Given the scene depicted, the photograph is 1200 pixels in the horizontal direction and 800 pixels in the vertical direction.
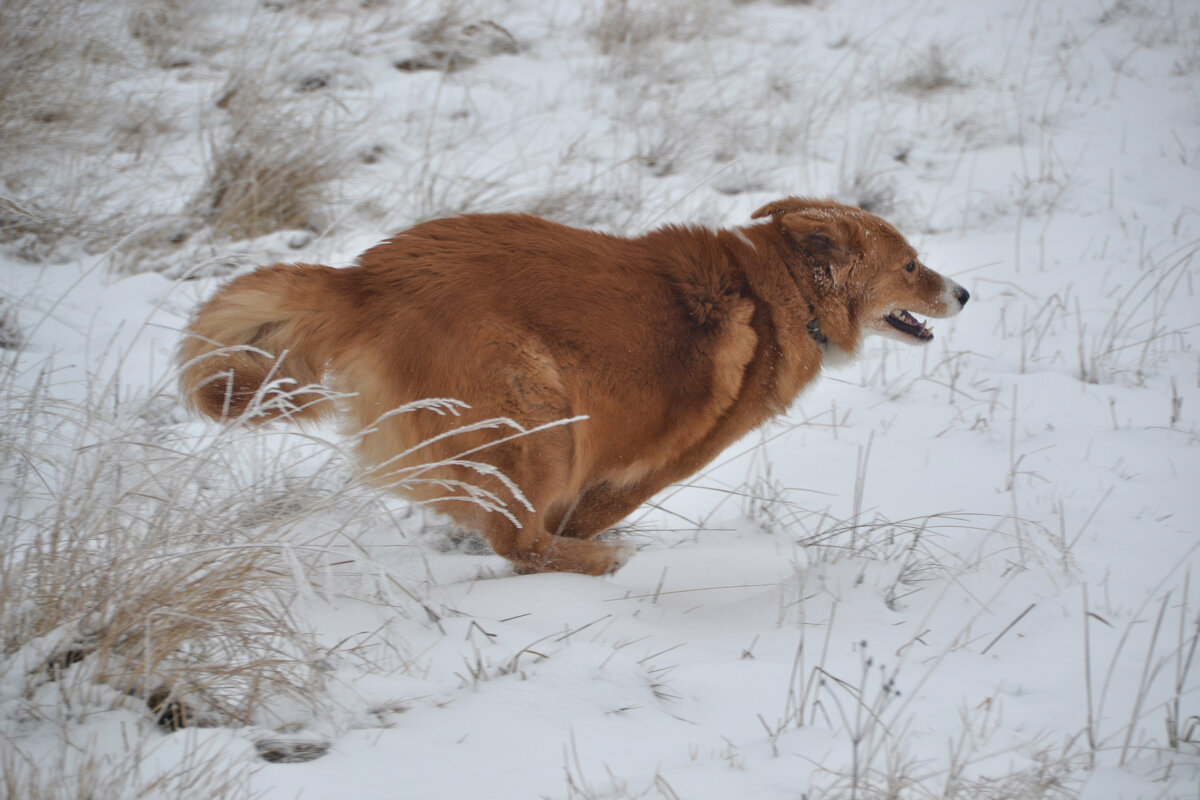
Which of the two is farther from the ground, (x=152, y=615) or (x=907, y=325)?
(x=907, y=325)

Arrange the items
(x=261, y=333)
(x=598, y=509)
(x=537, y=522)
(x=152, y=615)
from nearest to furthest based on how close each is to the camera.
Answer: (x=152, y=615)
(x=261, y=333)
(x=537, y=522)
(x=598, y=509)

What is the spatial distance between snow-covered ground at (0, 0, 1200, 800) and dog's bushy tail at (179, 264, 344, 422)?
0.45ft

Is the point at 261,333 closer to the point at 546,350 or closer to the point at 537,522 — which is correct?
the point at 546,350

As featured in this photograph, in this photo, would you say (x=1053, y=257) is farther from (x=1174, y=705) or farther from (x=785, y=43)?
(x=1174, y=705)

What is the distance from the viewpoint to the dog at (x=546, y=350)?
275 cm

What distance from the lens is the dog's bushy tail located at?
271 centimetres

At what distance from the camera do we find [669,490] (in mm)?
4082

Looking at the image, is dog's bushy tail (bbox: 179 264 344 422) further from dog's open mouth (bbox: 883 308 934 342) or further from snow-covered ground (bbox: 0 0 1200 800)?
dog's open mouth (bbox: 883 308 934 342)

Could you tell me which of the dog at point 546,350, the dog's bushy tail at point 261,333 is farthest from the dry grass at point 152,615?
the dog's bushy tail at point 261,333

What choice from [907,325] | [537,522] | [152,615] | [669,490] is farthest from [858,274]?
[152,615]

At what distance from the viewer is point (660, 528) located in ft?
12.0

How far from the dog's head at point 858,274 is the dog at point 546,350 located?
1 centimetres

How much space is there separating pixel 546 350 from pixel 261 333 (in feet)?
2.83

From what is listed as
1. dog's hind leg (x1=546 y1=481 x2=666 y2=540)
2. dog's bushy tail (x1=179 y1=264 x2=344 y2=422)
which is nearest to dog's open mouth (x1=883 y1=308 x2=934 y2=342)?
dog's hind leg (x1=546 y1=481 x2=666 y2=540)
